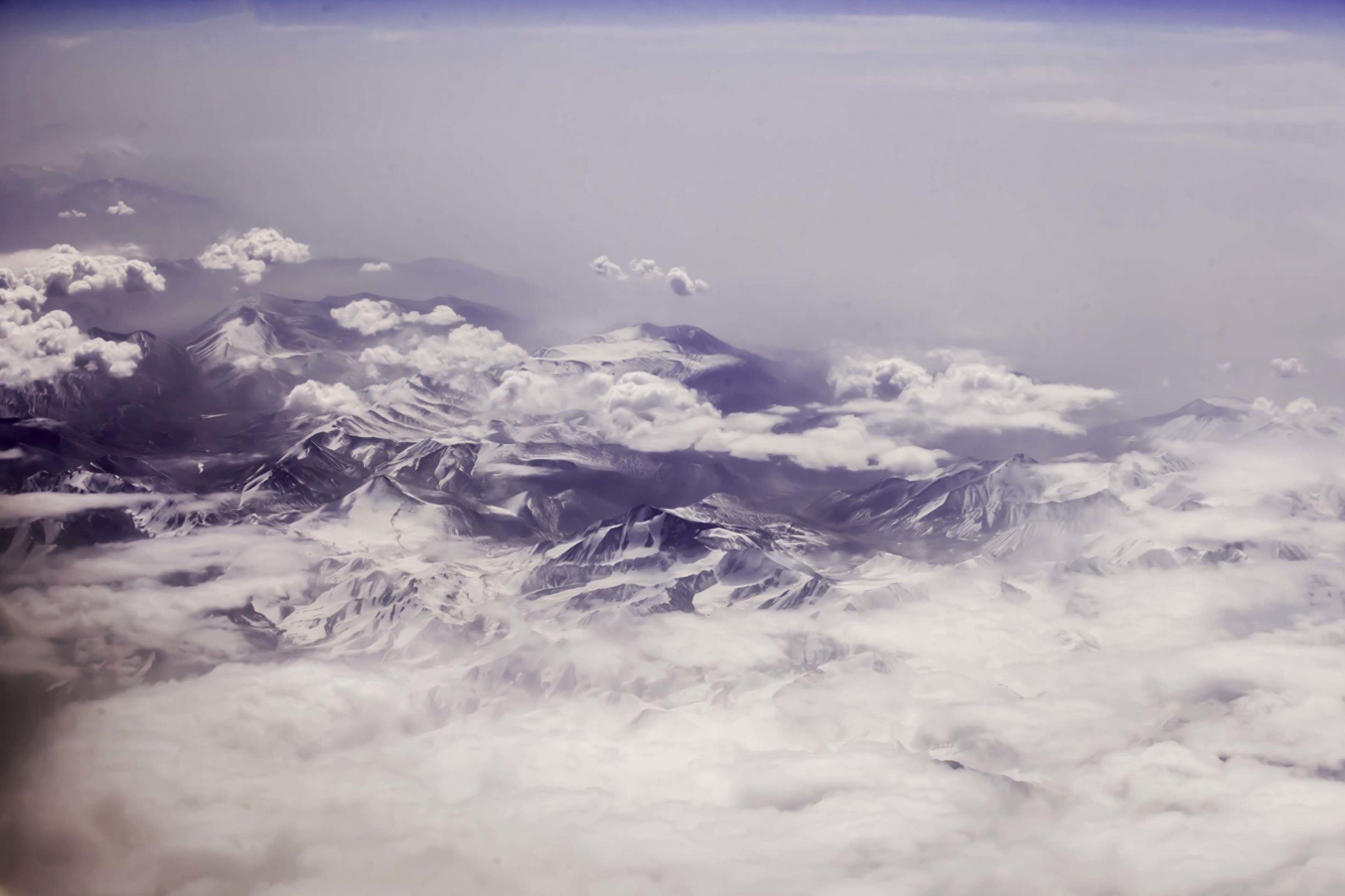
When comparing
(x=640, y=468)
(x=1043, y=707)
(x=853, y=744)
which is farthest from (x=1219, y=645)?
(x=640, y=468)

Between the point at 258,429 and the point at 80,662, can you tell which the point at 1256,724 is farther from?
the point at 258,429

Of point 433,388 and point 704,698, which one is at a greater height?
point 433,388

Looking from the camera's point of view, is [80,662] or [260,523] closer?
[80,662]

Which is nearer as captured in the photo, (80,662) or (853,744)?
(80,662)

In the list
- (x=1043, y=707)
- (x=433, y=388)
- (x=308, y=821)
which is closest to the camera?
(x=308, y=821)

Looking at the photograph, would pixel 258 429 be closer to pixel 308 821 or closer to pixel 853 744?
pixel 308 821

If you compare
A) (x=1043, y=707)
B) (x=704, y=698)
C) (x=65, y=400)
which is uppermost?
(x=65, y=400)

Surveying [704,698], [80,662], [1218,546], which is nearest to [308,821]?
[80,662]

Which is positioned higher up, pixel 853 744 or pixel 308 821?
pixel 308 821

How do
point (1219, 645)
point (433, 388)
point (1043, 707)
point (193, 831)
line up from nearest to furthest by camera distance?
point (193, 831)
point (1043, 707)
point (1219, 645)
point (433, 388)
